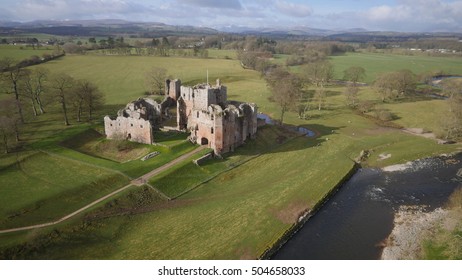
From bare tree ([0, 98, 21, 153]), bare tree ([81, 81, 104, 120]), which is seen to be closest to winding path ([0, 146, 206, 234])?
bare tree ([0, 98, 21, 153])

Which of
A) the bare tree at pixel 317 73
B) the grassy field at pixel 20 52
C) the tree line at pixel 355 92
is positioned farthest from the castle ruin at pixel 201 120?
the grassy field at pixel 20 52

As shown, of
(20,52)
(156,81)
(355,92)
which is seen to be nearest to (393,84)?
(355,92)

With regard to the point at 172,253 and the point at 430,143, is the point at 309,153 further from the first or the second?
the point at 172,253

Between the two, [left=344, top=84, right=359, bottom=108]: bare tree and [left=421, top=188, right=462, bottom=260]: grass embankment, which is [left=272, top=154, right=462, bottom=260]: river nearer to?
[left=421, top=188, right=462, bottom=260]: grass embankment

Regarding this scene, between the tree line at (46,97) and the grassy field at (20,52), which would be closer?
the tree line at (46,97)

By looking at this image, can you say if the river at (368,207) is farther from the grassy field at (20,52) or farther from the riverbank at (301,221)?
the grassy field at (20,52)

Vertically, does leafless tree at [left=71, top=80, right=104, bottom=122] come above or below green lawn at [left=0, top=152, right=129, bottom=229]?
above

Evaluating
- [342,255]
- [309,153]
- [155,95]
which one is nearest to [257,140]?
[309,153]
